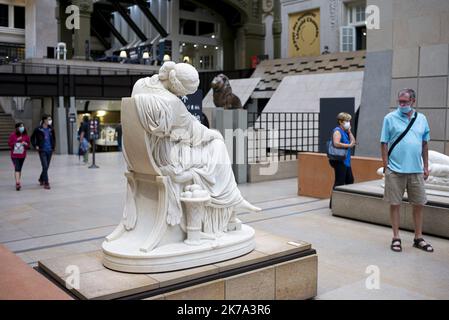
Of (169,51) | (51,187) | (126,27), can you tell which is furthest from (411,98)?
(126,27)

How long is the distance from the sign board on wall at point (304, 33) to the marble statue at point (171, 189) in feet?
80.5

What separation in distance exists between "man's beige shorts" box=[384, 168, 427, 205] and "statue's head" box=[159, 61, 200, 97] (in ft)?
8.91

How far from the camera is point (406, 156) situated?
17.2ft

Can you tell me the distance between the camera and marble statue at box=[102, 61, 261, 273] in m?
3.53

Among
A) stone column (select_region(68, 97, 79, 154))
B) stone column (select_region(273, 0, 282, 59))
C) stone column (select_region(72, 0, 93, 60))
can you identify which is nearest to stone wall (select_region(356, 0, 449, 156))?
stone column (select_region(68, 97, 79, 154))

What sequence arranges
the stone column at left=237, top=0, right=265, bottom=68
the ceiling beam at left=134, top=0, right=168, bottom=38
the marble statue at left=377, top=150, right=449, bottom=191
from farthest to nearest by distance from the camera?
the ceiling beam at left=134, top=0, right=168, bottom=38
the stone column at left=237, top=0, right=265, bottom=68
the marble statue at left=377, top=150, right=449, bottom=191

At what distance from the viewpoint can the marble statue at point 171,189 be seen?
3.53 metres

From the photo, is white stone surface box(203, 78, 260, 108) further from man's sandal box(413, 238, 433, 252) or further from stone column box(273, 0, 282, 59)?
man's sandal box(413, 238, 433, 252)

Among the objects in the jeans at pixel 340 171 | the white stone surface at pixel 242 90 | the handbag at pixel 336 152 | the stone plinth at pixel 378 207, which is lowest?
the stone plinth at pixel 378 207

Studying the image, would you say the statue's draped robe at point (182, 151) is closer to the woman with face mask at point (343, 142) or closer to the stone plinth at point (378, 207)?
the stone plinth at point (378, 207)

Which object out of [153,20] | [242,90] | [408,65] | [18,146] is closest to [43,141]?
[18,146]

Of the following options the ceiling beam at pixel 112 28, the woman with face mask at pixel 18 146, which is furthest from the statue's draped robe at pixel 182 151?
the ceiling beam at pixel 112 28

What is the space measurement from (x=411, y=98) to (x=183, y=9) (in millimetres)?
31195
